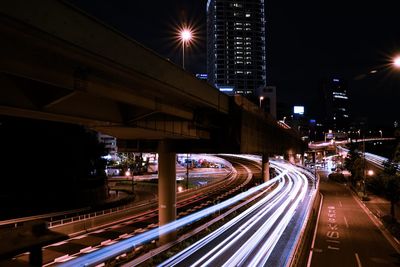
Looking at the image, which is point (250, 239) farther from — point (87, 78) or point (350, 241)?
point (87, 78)

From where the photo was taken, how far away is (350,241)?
85.0 feet

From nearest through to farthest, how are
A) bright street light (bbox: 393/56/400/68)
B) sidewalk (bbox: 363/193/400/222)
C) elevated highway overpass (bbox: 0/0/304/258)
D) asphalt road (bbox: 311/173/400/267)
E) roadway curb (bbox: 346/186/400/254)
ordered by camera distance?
→ elevated highway overpass (bbox: 0/0/304/258) < bright street light (bbox: 393/56/400/68) < asphalt road (bbox: 311/173/400/267) < roadway curb (bbox: 346/186/400/254) < sidewalk (bbox: 363/193/400/222)

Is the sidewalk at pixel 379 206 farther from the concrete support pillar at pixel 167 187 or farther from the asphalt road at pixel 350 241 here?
the concrete support pillar at pixel 167 187

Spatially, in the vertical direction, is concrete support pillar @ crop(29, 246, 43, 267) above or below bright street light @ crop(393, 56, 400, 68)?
below

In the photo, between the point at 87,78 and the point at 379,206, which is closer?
the point at 87,78

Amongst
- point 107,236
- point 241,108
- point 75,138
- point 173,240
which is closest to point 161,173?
point 173,240

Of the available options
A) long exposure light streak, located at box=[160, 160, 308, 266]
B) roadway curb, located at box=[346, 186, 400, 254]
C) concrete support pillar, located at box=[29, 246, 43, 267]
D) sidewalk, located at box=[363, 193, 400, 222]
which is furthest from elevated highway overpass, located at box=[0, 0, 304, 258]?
sidewalk, located at box=[363, 193, 400, 222]

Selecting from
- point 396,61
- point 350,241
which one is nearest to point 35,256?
point 396,61

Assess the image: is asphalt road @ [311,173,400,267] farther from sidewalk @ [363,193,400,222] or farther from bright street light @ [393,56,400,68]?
bright street light @ [393,56,400,68]

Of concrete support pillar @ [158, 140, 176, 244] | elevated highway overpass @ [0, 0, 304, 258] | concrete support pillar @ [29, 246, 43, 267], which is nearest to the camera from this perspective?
concrete support pillar @ [29, 246, 43, 267]

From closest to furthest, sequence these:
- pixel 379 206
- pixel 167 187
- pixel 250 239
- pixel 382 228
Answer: pixel 167 187 → pixel 250 239 → pixel 382 228 → pixel 379 206

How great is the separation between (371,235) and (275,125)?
12424 millimetres

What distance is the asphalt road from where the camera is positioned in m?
21.3

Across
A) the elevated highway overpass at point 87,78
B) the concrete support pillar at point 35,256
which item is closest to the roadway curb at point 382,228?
the elevated highway overpass at point 87,78
